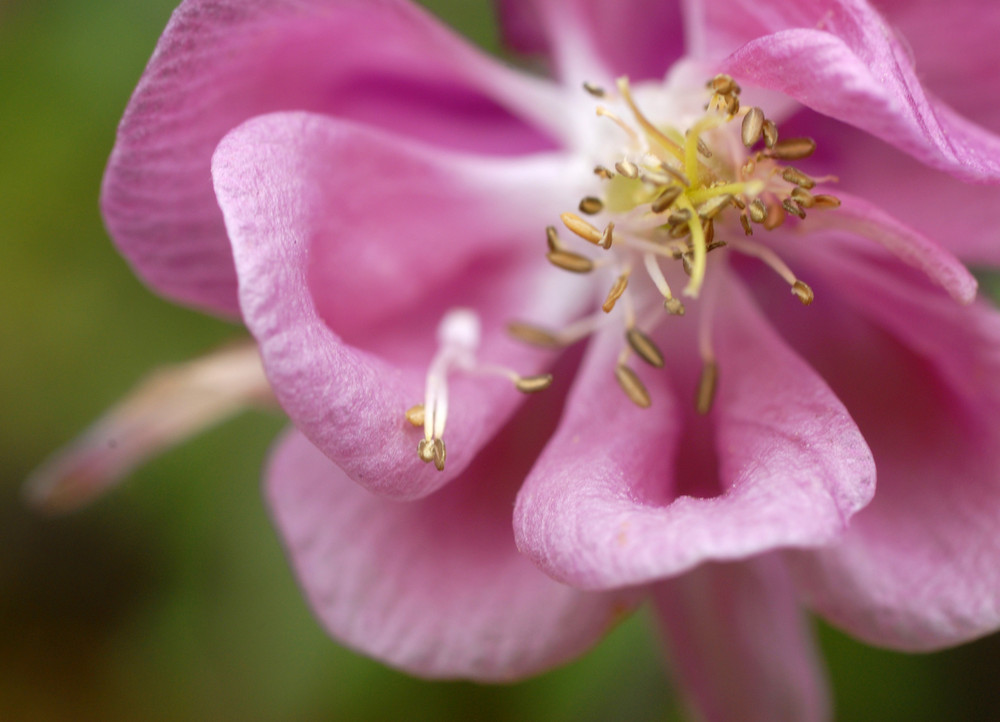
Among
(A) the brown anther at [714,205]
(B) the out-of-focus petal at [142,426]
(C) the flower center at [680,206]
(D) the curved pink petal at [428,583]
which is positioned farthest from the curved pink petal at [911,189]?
(B) the out-of-focus petal at [142,426]

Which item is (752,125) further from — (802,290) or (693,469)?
(693,469)

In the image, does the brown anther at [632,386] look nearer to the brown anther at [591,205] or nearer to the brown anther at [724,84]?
the brown anther at [591,205]

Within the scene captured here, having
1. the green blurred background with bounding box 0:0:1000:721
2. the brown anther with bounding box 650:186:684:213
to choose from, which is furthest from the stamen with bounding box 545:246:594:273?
the green blurred background with bounding box 0:0:1000:721

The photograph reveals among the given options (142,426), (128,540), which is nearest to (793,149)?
(142,426)

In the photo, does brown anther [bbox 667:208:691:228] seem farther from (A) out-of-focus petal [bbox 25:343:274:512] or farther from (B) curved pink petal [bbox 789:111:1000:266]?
(A) out-of-focus petal [bbox 25:343:274:512]

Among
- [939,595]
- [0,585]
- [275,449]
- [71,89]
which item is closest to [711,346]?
[939,595]
